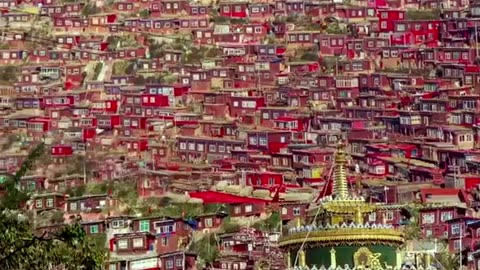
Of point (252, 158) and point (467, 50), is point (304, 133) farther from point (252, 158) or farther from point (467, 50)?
point (467, 50)

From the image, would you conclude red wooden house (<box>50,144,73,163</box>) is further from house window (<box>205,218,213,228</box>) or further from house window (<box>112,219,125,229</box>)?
house window (<box>112,219,125,229</box>)

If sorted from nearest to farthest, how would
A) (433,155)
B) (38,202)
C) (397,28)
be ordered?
(38,202) → (433,155) → (397,28)

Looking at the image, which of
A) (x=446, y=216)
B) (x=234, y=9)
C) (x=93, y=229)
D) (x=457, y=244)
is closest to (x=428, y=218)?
(x=446, y=216)

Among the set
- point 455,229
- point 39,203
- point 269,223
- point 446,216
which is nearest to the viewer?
point 455,229

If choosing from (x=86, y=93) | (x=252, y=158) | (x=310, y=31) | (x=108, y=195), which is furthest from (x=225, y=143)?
(x=310, y=31)

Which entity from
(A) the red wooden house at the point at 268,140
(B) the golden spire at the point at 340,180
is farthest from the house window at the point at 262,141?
(B) the golden spire at the point at 340,180

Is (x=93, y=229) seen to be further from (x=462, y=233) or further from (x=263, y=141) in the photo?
(x=263, y=141)
